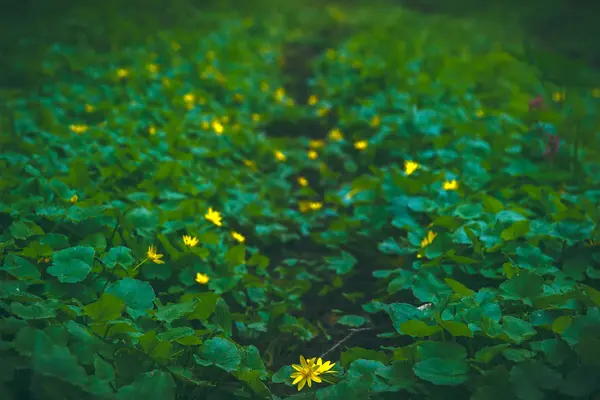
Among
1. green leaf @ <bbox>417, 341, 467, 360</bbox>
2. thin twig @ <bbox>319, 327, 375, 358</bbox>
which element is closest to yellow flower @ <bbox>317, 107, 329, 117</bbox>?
thin twig @ <bbox>319, 327, 375, 358</bbox>

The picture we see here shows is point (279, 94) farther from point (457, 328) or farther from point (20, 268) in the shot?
point (457, 328)

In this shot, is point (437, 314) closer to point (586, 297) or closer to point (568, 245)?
point (586, 297)

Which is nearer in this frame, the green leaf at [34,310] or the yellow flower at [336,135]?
the green leaf at [34,310]

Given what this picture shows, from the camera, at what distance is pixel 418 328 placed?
180cm

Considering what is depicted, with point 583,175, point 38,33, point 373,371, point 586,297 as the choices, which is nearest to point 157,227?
point 373,371

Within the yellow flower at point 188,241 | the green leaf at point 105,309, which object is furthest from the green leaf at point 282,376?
the yellow flower at point 188,241

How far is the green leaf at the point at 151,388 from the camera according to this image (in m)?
1.54

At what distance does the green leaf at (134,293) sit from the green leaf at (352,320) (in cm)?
73

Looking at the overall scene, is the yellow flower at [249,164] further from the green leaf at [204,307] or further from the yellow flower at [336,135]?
the green leaf at [204,307]

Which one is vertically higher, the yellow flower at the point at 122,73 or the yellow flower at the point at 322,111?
the yellow flower at the point at 122,73

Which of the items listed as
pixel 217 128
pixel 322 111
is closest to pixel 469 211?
pixel 217 128

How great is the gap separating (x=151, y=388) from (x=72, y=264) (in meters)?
0.59

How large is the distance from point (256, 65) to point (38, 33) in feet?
5.69

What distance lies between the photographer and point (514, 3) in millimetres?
8742
